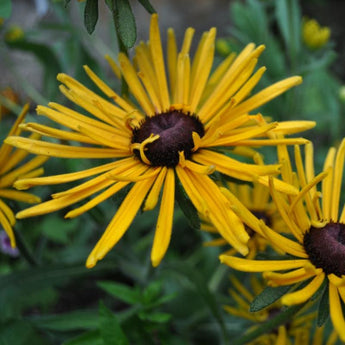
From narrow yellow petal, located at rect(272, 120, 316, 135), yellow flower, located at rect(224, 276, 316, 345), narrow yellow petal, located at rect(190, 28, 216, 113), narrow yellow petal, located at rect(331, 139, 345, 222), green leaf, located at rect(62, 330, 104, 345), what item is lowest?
yellow flower, located at rect(224, 276, 316, 345)

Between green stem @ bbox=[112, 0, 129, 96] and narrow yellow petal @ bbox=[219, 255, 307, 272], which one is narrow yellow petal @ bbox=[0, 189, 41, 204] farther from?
narrow yellow petal @ bbox=[219, 255, 307, 272]

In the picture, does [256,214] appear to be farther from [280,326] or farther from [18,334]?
[18,334]

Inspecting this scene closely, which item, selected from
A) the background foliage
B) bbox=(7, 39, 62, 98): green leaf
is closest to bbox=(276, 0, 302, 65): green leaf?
Answer: the background foliage

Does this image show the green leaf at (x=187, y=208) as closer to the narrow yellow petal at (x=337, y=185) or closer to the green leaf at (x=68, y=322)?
the narrow yellow petal at (x=337, y=185)

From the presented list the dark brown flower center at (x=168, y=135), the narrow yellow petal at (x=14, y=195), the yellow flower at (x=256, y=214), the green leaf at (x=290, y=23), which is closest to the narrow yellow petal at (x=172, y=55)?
the dark brown flower center at (x=168, y=135)

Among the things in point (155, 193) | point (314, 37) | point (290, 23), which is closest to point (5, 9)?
point (155, 193)

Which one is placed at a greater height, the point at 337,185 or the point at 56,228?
the point at 56,228
